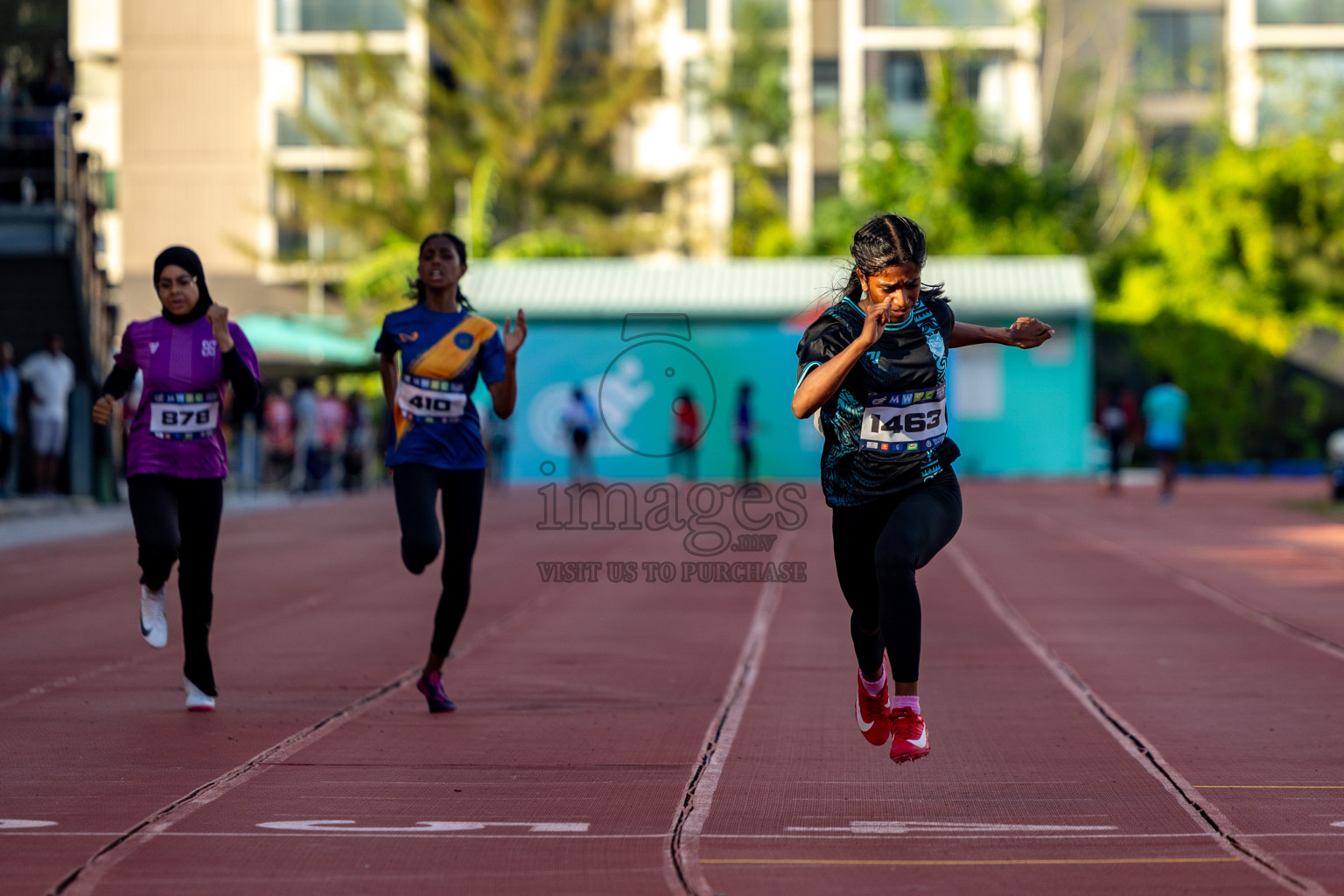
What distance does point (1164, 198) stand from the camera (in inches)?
1623

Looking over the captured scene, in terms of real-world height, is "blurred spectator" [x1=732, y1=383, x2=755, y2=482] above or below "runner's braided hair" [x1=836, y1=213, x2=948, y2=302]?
below

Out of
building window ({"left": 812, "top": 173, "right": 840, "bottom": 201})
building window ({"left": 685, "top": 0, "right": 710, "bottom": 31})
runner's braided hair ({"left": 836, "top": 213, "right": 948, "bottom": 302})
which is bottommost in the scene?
runner's braided hair ({"left": 836, "top": 213, "right": 948, "bottom": 302})

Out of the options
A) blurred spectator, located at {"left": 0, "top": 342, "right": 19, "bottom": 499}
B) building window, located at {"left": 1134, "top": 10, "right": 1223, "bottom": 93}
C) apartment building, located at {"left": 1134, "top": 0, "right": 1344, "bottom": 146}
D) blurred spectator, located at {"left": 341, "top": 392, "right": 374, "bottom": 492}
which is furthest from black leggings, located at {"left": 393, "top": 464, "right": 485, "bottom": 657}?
building window, located at {"left": 1134, "top": 10, "right": 1223, "bottom": 93}

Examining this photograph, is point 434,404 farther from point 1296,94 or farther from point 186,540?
point 1296,94

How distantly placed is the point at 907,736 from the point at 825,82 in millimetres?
54833

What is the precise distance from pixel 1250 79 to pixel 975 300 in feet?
71.2

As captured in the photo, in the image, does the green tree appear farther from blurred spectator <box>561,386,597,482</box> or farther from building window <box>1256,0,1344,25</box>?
blurred spectator <box>561,386,597,482</box>

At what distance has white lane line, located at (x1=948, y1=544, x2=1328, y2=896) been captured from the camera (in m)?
4.93

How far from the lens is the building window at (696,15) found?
5928cm

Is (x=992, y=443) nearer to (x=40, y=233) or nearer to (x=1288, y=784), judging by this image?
(x=40, y=233)

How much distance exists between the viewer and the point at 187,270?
7660mm

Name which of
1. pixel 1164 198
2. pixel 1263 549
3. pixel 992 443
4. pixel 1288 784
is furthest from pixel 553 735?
pixel 1164 198

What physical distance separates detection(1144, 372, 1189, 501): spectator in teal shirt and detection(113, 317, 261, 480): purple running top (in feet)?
69.5

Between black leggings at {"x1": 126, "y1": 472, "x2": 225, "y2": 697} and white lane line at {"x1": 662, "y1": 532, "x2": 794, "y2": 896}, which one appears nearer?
white lane line at {"x1": 662, "y1": 532, "x2": 794, "y2": 896}
